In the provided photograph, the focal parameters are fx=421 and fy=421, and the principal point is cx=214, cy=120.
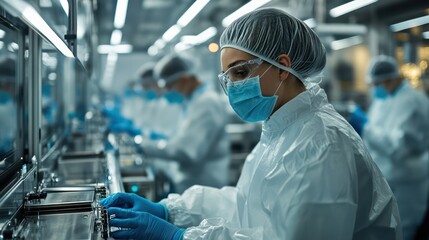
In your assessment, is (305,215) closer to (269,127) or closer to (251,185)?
(251,185)

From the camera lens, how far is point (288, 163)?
1.24 meters

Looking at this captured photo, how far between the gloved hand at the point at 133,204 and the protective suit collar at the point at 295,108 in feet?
1.78

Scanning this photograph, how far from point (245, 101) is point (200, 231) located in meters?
0.46

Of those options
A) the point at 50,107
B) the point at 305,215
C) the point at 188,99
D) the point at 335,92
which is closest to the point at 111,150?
the point at 50,107

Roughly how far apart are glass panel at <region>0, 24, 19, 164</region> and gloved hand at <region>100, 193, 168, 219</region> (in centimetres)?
39

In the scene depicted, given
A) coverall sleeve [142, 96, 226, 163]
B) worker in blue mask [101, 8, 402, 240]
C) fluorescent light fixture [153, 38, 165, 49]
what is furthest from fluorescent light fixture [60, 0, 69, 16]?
fluorescent light fixture [153, 38, 165, 49]

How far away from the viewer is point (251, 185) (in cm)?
141

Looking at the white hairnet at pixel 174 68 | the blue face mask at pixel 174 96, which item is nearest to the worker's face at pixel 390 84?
the white hairnet at pixel 174 68

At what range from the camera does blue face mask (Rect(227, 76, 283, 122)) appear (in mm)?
1403

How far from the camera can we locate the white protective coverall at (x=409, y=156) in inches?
131

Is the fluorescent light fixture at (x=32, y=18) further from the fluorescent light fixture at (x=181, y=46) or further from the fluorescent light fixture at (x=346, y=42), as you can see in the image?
the fluorescent light fixture at (x=346, y=42)

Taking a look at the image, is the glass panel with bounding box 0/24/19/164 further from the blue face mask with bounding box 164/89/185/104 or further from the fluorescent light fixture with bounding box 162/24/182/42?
the blue face mask with bounding box 164/89/185/104

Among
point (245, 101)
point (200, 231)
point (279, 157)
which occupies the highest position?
point (245, 101)

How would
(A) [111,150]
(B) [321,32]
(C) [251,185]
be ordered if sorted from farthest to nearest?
(B) [321,32] → (A) [111,150] → (C) [251,185]
